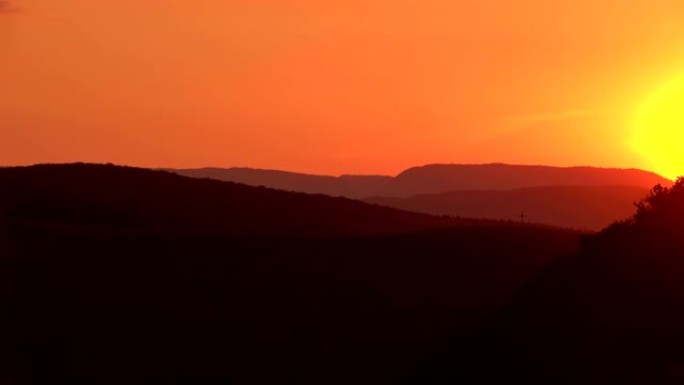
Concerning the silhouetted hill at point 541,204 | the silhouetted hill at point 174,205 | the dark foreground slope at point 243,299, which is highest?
the silhouetted hill at point 541,204

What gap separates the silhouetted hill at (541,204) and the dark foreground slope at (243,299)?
132m

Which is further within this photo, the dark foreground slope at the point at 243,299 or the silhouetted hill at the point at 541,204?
the silhouetted hill at the point at 541,204

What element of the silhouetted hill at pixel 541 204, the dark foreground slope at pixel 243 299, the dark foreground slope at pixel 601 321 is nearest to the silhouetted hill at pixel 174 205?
the dark foreground slope at pixel 243 299

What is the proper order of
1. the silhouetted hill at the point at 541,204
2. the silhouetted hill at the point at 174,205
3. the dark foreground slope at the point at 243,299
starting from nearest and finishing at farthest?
the dark foreground slope at the point at 243,299
the silhouetted hill at the point at 174,205
the silhouetted hill at the point at 541,204

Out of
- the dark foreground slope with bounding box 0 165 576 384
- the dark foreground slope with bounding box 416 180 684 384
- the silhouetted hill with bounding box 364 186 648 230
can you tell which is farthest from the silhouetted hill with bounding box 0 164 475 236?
the silhouetted hill with bounding box 364 186 648 230

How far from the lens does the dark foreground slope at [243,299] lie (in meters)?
28.8

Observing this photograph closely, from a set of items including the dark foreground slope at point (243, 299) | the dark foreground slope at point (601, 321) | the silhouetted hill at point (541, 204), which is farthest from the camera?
the silhouetted hill at point (541, 204)

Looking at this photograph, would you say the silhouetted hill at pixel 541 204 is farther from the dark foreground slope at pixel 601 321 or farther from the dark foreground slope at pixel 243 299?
the dark foreground slope at pixel 601 321

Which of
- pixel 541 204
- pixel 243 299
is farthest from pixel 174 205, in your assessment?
pixel 541 204

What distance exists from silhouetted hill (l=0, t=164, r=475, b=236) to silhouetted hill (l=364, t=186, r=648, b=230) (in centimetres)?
11709

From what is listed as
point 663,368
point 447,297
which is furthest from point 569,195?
point 663,368

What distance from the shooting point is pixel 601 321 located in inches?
800

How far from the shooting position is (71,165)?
185ft

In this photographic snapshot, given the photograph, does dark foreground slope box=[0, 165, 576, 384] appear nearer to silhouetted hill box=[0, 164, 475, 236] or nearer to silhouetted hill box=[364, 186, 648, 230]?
silhouetted hill box=[0, 164, 475, 236]
